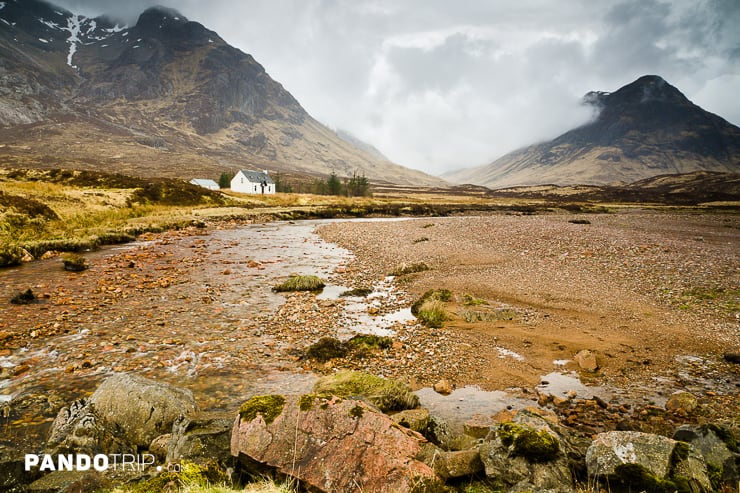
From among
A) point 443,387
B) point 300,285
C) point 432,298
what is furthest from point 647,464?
point 300,285

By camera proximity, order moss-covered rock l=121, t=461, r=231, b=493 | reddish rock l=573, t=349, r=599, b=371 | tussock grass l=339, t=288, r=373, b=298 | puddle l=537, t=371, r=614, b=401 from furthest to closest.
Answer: tussock grass l=339, t=288, r=373, b=298, reddish rock l=573, t=349, r=599, b=371, puddle l=537, t=371, r=614, b=401, moss-covered rock l=121, t=461, r=231, b=493

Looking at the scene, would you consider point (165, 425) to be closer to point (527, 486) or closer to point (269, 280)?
point (527, 486)

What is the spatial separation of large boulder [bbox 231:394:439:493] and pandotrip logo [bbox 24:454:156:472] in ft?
6.70

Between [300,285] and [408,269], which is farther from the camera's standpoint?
[408,269]

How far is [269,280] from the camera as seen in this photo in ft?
75.5

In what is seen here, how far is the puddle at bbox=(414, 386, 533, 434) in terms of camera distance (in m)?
9.48

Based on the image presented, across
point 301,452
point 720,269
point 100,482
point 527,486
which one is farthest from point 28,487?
point 720,269

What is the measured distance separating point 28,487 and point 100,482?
977 millimetres

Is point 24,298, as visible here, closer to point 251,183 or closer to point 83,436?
point 83,436

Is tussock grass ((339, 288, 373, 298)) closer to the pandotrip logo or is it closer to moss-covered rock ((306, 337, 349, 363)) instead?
moss-covered rock ((306, 337, 349, 363))

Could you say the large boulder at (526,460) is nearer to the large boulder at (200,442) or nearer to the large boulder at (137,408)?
the large boulder at (200,442)

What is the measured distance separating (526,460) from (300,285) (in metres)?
16.7

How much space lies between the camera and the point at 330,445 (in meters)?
5.41

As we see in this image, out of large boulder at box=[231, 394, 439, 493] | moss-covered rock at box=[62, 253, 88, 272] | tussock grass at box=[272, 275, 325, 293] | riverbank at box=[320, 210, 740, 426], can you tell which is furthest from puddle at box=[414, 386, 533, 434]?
moss-covered rock at box=[62, 253, 88, 272]
